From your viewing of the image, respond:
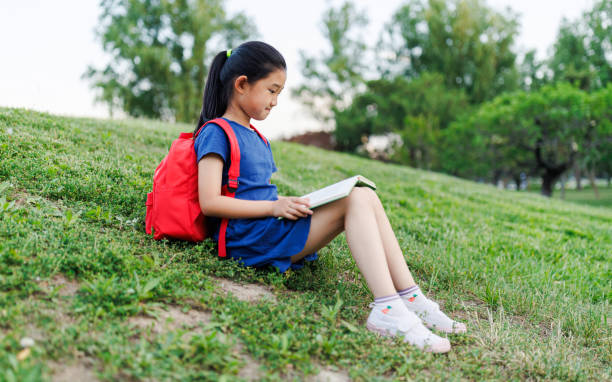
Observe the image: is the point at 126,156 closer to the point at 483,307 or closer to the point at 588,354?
the point at 483,307

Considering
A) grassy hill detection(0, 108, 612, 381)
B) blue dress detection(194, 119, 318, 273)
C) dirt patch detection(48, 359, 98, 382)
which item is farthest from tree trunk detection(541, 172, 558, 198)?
dirt patch detection(48, 359, 98, 382)

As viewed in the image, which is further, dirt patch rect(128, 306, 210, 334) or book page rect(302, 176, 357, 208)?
book page rect(302, 176, 357, 208)

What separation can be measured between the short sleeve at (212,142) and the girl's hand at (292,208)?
473 millimetres

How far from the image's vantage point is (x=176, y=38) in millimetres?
28891

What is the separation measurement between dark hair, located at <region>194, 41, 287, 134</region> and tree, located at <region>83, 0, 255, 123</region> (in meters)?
24.4

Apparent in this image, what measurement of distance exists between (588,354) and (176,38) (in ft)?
99.4

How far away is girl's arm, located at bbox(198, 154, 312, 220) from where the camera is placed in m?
2.75

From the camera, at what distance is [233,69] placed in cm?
299

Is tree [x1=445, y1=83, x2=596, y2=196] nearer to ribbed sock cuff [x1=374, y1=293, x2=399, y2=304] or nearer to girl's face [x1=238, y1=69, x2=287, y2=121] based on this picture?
girl's face [x1=238, y1=69, x2=287, y2=121]

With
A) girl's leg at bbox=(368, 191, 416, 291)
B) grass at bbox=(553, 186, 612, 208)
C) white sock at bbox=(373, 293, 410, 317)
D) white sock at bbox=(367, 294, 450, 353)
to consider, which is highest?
girl's leg at bbox=(368, 191, 416, 291)

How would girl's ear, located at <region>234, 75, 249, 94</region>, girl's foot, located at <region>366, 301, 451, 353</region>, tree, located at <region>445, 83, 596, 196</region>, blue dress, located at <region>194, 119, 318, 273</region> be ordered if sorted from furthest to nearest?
tree, located at <region>445, 83, 596, 196</region>, girl's ear, located at <region>234, 75, 249, 94</region>, blue dress, located at <region>194, 119, 318, 273</region>, girl's foot, located at <region>366, 301, 451, 353</region>

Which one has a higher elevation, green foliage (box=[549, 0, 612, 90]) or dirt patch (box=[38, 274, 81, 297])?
green foliage (box=[549, 0, 612, 90])

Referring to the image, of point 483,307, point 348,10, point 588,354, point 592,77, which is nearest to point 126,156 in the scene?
point 483,307

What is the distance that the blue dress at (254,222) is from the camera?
2.85 meters
